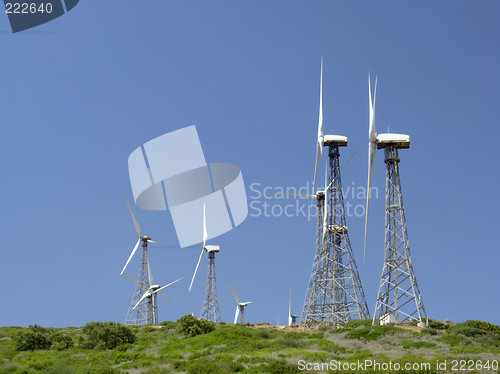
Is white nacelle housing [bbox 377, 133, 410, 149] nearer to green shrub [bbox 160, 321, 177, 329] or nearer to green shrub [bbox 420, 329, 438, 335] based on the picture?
green shrub [bbox 420, 329, 438, 335]

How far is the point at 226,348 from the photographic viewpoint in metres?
40.8

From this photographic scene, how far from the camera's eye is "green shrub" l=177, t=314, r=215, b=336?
51125 mm

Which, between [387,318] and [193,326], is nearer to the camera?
[387,318]

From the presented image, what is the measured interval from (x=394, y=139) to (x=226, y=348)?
83.5 ft

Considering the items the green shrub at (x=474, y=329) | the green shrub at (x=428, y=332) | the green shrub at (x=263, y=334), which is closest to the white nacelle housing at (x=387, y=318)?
the green shrub at (x=428, y=332)

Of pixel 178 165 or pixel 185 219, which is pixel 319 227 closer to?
pixel 185 219

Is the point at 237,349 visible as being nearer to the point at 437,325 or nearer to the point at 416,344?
the point at 416,344

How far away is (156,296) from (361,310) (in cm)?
4063

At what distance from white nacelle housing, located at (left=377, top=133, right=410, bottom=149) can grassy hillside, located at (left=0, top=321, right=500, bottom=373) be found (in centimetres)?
1724

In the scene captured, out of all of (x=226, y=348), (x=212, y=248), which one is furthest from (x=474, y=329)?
(x=212, y=248)

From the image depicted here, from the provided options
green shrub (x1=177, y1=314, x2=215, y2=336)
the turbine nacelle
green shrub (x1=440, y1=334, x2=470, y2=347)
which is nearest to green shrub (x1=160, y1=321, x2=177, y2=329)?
green shrub (x1=177, y1=314, x2=215, y2=336)

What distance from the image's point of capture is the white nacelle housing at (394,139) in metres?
51.8

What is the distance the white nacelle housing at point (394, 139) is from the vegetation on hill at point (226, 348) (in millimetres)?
17179

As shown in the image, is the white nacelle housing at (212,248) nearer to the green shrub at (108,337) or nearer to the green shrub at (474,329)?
the green shrub at (108,337)
